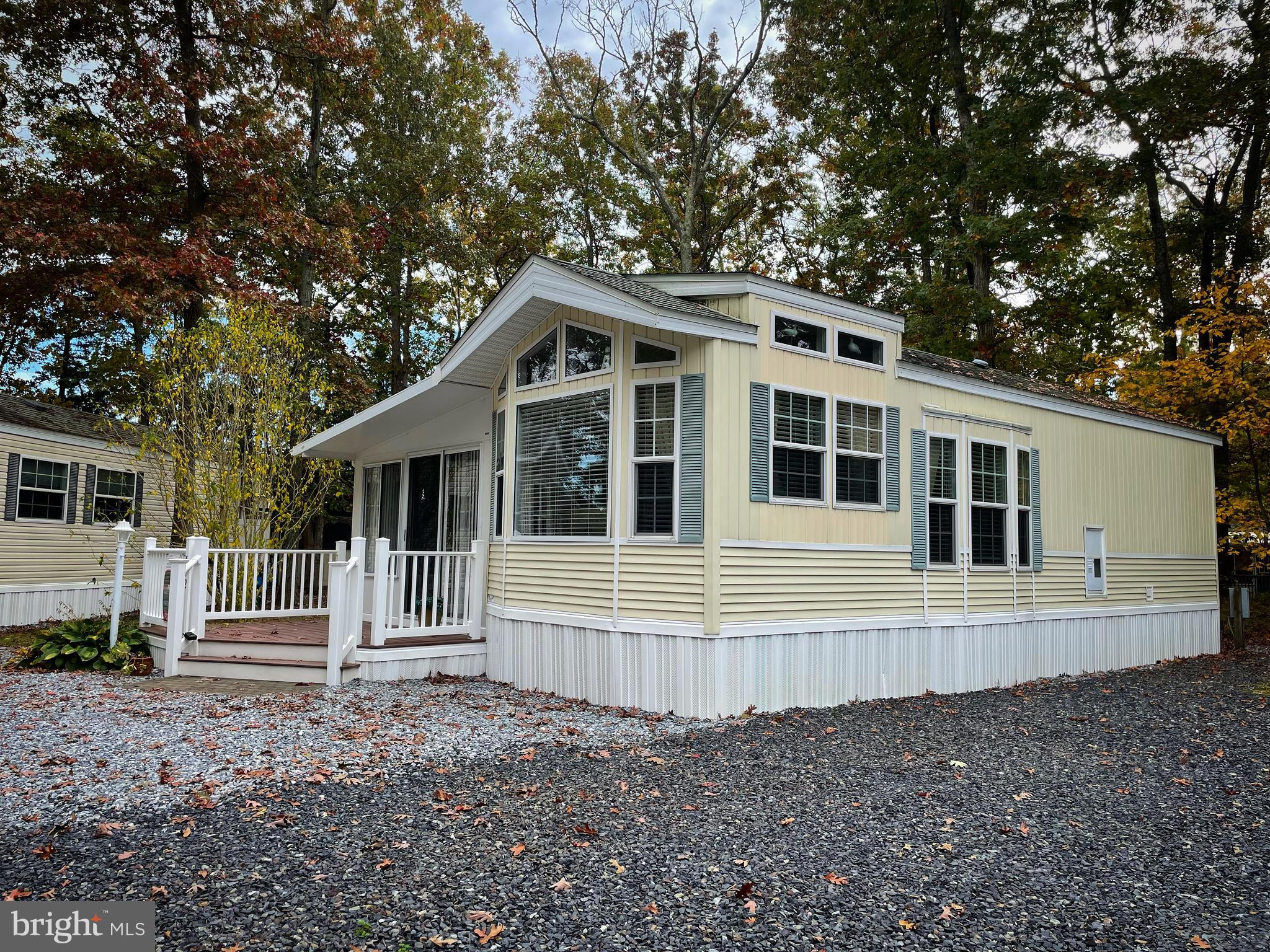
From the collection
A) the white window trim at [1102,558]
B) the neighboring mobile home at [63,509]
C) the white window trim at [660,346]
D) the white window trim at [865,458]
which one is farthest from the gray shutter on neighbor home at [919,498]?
the neighboring mobile home at [63,509]

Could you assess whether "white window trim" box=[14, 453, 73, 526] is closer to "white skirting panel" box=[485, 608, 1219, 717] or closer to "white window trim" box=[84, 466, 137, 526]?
"white window trim" box=[84, 466, 137, 526]

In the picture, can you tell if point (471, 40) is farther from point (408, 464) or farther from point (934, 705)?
point (934, 705)

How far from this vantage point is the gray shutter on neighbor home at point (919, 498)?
27.4 feet

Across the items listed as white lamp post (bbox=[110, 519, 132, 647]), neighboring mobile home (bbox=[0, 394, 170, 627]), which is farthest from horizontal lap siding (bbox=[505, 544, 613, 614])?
neighboring mobile home (bbox=[0, 394, 170, 627])

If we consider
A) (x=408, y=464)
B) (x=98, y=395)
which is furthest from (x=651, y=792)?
(x=98, y=395)

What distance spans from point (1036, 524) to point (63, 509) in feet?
51.8

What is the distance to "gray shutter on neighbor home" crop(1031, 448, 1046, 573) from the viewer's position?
9609mm

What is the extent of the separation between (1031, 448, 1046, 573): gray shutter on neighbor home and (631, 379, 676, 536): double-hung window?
17.0 feet

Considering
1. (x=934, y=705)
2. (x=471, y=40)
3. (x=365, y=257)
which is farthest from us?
(x=471, y=40)

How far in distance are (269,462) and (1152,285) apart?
19718 mm

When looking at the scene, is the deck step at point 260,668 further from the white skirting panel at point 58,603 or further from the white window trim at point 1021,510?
the white window trim at point 1021,510

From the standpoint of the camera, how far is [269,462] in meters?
11.4

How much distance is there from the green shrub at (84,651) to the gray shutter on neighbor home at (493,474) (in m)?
4.12

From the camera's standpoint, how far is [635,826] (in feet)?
13.9
